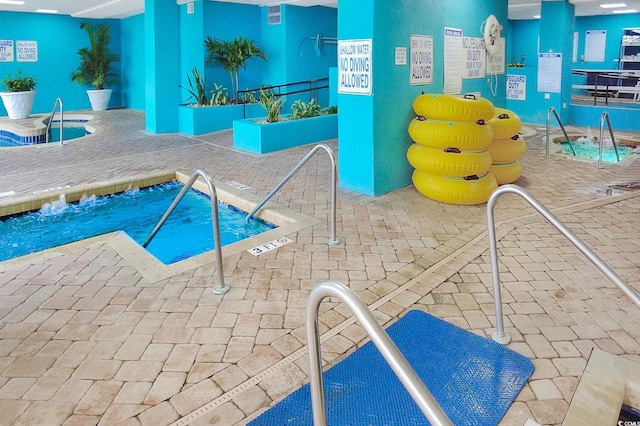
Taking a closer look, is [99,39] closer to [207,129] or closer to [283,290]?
[207,129]

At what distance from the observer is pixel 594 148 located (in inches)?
360

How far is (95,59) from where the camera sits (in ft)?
46.2

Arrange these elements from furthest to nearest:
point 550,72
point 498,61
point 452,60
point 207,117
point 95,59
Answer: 1. point 95,59
2. point 550,72
3. point 207,117
4. point 498,61
5. point 452,60

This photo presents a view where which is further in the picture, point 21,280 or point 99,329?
point 21,280

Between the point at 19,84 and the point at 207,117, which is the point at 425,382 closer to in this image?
the point at 207,117

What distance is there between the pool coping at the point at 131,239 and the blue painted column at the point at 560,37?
8850 millimetres

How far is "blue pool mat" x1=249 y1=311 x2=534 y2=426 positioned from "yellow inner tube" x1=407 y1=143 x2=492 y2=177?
103 inches

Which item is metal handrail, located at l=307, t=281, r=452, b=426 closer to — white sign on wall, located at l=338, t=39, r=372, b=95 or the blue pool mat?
the blue pool mat

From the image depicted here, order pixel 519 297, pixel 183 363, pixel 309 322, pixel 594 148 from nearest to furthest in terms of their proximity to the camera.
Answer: pixel 309 322
pixel 183 363
pixel 519 297
pixel 594 148

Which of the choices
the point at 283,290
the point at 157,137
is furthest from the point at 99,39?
the point at 283,290

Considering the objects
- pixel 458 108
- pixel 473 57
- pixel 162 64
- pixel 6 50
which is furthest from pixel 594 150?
pixel 6 50

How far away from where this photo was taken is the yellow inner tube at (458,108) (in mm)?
5203

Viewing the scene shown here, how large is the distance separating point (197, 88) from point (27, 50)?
666 cm

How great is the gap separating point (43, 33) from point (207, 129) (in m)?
7.47
